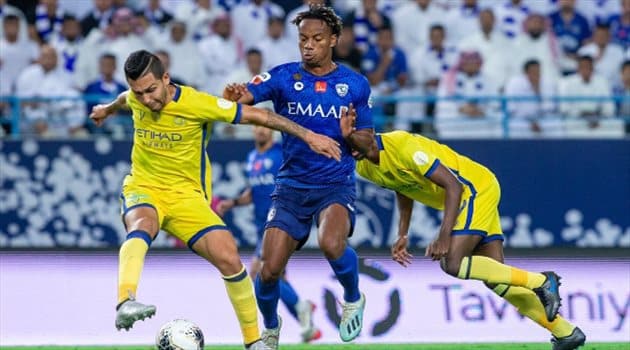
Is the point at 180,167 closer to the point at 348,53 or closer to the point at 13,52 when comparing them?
the point at 348,53

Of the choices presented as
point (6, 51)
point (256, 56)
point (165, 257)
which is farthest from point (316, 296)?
point (6, 51)

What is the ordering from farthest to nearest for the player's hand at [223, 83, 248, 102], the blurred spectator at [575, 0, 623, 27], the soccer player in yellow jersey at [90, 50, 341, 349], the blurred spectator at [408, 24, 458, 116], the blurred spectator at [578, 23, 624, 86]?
1. the blurred spectator at [575, 0, 623, 27]
2. the blurred spectator at [578, 23, 624, 86]
3. the blurred spectator at [408, 24, 458, 116]
4. the player's hand at [223, 83, 248, 102]
5. the soccer player in yellow jersey at [90, 50, 341, 349]

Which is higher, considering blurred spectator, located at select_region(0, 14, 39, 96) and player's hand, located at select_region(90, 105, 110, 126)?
player's hand, located at select_region(90, 105, 110, 126)

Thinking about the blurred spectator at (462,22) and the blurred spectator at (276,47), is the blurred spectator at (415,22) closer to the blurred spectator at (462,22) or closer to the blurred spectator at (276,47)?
the blurred spectator at (462,22)

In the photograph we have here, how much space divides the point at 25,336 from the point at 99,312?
2.07 feet

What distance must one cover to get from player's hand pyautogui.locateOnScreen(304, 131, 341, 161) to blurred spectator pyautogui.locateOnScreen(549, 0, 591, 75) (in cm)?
Answer: 818

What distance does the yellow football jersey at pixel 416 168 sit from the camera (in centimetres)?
974

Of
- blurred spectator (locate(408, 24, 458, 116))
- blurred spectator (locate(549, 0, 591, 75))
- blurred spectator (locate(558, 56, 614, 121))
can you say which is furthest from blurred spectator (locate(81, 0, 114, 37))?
blurred spectator (locate(558, 56, 614, 121))

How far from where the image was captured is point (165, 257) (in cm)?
1228

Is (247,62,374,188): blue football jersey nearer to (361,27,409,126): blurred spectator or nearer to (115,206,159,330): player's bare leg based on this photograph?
(115,206,159,330): player's bare leg

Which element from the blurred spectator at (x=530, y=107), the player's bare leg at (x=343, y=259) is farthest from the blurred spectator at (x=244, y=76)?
the player's bare leg at (x=343, y=259)

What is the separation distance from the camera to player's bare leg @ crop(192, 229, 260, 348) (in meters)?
9.61

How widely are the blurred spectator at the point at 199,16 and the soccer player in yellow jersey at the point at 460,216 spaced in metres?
7.16

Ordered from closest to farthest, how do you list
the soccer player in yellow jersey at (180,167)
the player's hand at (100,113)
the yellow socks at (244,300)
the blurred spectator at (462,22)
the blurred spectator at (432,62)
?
the soccer player in yellow jersey at (180,167)
the yellow socks at (244,300)
the player's hand at (100,113)
the blurred spectator at (432,62)
the blurred spectator at (462,22)
